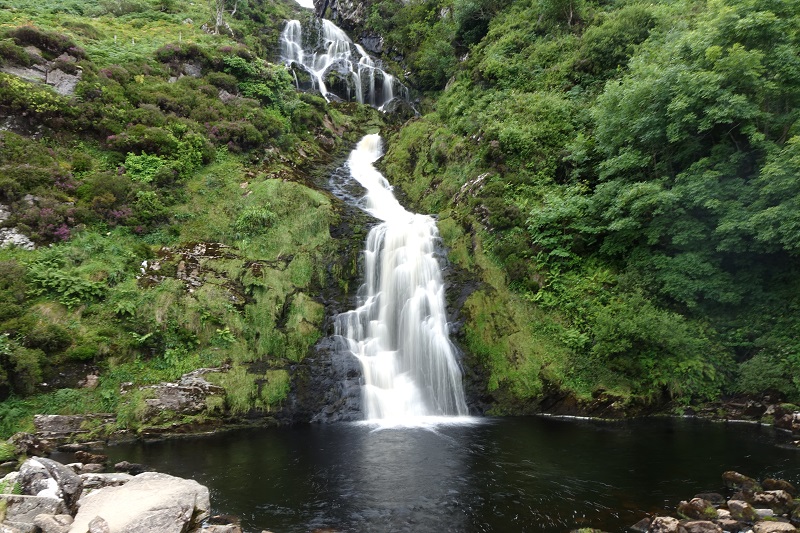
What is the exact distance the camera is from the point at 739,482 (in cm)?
832

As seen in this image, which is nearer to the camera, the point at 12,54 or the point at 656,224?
the point at 656,224

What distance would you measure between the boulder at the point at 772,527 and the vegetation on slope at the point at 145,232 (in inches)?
493

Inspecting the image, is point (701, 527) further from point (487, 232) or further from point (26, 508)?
point (487, 232)

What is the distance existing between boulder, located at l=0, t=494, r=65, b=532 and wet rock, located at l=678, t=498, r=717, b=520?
1083 centimetres

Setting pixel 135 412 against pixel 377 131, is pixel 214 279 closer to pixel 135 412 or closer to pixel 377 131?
pixel 135 412

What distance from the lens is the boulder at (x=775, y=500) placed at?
7.29 metres

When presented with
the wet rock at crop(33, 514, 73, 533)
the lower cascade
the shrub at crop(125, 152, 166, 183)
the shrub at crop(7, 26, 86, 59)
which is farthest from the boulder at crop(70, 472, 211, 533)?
the shrub at crop(7, 26, 86, 59)

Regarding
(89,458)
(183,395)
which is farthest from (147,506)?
(183,395)

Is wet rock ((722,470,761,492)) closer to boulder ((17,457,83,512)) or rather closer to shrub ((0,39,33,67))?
boulder ((17,457,83,512))

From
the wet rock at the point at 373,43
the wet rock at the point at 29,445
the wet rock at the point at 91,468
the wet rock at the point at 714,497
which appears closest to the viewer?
the wet rock at the point at 714,497

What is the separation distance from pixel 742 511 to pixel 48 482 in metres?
12.1

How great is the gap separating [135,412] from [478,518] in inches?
416

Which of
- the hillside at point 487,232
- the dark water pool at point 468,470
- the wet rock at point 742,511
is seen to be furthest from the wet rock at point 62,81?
the wet rock at point 742,511

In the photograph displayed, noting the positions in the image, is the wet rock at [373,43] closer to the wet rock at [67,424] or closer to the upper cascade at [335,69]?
the upper cascade at [335,69]
